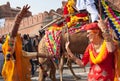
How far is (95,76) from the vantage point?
5.46 m

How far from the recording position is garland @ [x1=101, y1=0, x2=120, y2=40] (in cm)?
860

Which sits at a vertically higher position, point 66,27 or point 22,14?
point 22,14

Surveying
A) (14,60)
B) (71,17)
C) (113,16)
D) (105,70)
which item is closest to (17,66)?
(14,60)

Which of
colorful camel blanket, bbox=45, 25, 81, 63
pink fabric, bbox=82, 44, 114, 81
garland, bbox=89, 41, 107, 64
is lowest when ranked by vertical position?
colorful camel blanket, bbox=45, 25, 81, 63

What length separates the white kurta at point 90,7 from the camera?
30.0ft

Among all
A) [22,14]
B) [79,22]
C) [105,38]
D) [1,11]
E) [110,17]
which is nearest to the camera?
[105,38]

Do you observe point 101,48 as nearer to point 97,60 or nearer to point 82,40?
point 97,60

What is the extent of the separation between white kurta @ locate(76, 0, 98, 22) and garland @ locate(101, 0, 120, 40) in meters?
0.23

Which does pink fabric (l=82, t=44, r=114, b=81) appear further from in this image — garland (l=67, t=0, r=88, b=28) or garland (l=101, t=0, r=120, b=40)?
garland (l=67, t=0, r=88, b=28)

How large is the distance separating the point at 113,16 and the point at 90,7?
2.18 feet

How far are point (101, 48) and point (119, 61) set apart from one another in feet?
0.97

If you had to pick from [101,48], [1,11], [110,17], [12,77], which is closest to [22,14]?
[12,77]

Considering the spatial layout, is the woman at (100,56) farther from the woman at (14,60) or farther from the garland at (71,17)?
the garland at (71,17)

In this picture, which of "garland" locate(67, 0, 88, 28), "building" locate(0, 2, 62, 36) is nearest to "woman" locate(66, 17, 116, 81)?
"garland" locate(67, 0, 88, 28)
